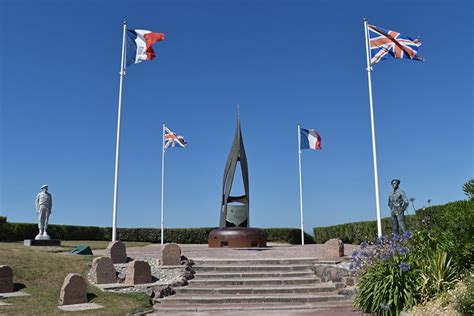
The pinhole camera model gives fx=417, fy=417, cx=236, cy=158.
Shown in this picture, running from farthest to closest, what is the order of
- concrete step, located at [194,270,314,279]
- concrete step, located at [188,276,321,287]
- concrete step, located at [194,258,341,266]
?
concrete step, located at [194,258,341,266]
concrete step, located at [194,270,314,279]
concrete step, located at [188,276,321,287]

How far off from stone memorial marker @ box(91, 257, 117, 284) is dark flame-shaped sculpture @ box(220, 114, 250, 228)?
32.6 feet

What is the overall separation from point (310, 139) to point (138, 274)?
14.8m

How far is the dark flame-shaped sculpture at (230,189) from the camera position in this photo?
65.0ft

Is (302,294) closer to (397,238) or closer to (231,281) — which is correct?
(231,281)

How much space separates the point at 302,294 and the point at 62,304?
522cm

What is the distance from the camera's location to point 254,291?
387 inches

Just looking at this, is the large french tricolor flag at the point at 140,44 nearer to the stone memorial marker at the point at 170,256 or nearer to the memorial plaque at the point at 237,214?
the stone memorial marker at the point at 170,256

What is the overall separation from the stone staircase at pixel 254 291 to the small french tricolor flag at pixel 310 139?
453 inches

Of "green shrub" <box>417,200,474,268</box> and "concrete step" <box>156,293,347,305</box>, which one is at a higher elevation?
"green shrub" <box>417,200,474,268</box>

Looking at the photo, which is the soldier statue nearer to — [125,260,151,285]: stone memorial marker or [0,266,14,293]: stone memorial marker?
[125,260,151,285]: stone memorial marker

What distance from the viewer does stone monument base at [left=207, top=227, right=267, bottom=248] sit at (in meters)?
17.8

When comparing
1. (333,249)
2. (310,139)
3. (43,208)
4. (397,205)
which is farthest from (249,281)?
(310,139)

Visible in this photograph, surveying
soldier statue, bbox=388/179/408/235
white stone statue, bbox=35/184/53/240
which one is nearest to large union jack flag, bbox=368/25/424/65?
soldier statue, bbox=388/179/408/235

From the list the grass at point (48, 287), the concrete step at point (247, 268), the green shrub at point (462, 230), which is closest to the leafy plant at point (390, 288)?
the green shrub at point (462, 230)
